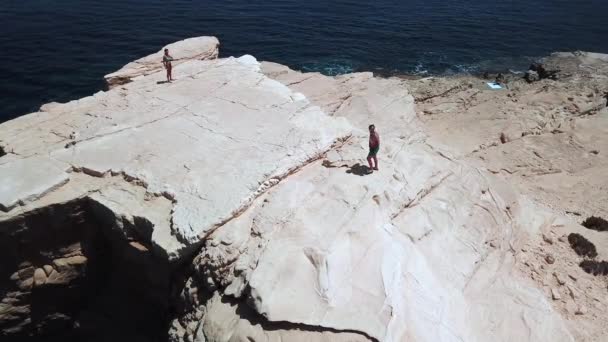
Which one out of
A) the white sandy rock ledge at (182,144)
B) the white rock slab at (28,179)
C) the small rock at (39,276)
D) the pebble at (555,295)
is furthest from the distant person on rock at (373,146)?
the small rock at (39,276)

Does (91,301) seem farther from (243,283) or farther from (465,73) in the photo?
(465,73)

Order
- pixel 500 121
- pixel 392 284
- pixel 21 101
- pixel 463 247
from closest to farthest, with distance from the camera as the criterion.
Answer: pixel 392 284 → pixel 463 247 → pixel 500 121 → pixel 21 101

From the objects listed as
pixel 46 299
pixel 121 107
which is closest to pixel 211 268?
pixel 46 299

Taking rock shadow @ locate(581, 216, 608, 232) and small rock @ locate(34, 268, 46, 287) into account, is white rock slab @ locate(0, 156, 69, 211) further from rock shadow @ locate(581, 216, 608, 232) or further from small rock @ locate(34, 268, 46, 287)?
rock shadow @ locate(581, 216, 608, 232)

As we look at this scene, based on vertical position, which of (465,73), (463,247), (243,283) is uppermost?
(243,283)

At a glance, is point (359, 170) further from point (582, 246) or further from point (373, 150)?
point (582, 246)

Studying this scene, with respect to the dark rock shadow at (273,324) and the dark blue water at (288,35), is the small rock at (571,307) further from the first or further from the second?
the dark blue water at (288,35)
